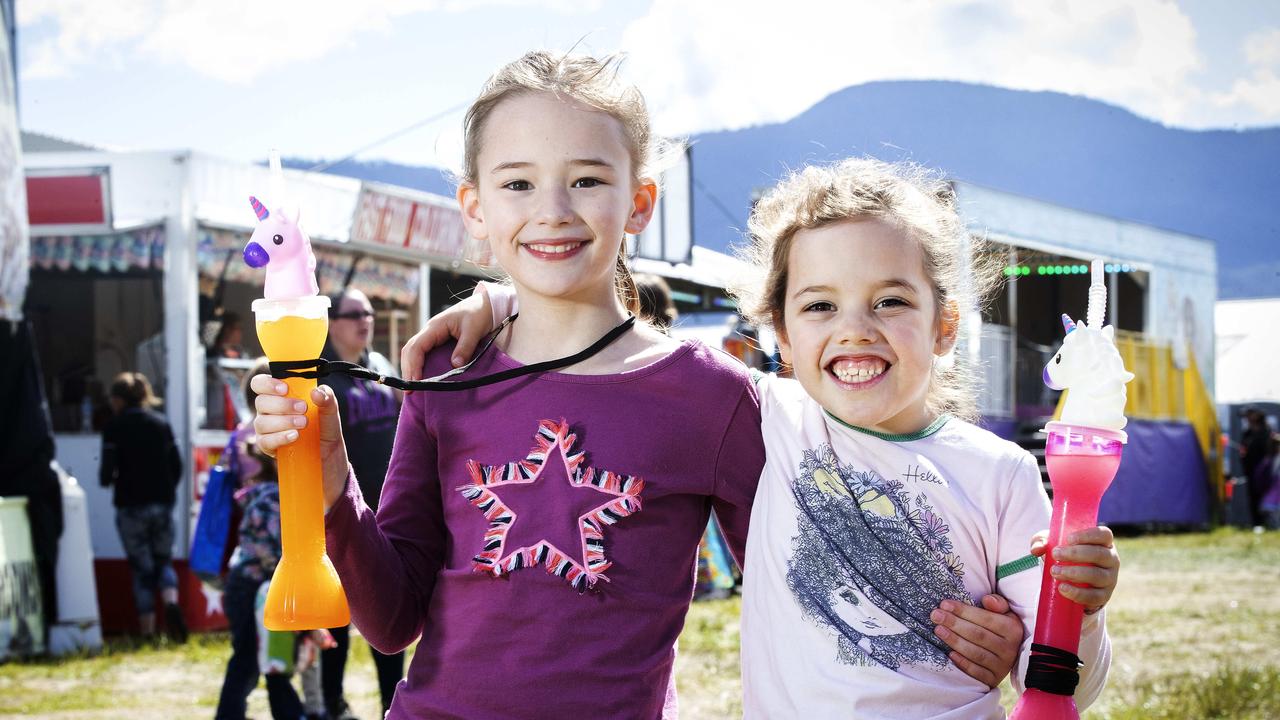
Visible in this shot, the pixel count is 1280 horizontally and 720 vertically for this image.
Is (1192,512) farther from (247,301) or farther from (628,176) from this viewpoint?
(628,176)

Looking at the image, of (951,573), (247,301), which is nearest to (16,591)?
(247,301)

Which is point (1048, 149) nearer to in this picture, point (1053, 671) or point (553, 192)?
point (553, 192)

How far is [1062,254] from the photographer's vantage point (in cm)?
1523

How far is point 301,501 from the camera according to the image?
5.32 feet

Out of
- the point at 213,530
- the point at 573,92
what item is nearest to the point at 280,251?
the point at 573,92

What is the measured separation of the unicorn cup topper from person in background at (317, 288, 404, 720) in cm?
304

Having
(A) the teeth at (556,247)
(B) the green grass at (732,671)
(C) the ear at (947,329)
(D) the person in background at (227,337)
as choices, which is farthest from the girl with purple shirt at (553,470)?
(D) the person in background at (227,337)

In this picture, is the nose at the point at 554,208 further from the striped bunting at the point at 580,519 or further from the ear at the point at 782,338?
the ear at the point at 782,338

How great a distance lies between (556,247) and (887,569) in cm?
69

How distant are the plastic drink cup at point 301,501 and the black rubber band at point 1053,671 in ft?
2.90

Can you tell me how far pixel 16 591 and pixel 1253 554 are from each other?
466 inches

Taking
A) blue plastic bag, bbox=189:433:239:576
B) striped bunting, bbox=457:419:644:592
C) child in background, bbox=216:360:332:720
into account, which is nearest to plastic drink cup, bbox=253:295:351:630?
striped bunting, bbox=457:419:644:592

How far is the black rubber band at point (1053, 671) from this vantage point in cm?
151

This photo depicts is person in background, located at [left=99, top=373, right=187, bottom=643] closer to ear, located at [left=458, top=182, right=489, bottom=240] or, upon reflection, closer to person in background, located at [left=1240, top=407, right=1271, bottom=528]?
ear, located at [left=458, top=182, right=489, bottom=240]
